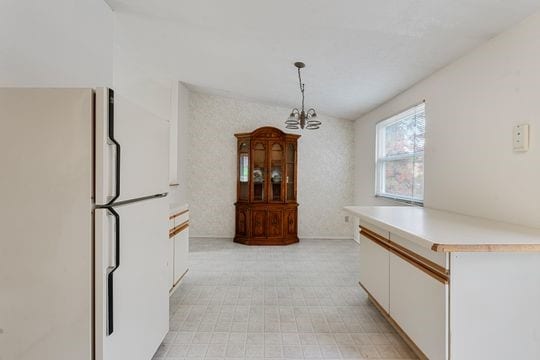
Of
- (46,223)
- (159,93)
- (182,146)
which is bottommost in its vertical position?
(46,223)

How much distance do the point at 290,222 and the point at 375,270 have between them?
9.00 ft

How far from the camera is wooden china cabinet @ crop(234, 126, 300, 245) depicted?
16.1 ft

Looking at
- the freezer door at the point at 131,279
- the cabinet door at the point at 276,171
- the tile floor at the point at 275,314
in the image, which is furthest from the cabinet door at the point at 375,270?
the cabinet door at the point at 276,171

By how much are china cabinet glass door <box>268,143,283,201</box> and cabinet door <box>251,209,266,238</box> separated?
1.15 feet

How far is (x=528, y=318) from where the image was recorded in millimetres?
1349

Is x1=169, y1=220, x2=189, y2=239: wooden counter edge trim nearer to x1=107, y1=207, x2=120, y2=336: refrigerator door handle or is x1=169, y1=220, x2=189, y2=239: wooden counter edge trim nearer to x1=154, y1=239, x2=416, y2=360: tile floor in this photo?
x1=154, y1=239, x2=416, y2=360: tile floor

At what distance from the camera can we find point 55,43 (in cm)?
187

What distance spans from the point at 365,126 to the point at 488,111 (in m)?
2.77

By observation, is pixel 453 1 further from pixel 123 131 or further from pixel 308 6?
pixel 123 131

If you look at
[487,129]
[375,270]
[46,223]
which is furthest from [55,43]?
[487,129]

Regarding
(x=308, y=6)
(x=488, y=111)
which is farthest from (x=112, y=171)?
(x=488, y=111)

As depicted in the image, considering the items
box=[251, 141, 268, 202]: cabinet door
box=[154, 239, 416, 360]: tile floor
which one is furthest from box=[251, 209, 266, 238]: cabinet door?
box=[154, 239, 416, 360]: tile floor

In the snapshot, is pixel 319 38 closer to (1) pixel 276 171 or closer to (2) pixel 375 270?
(2) pixel 375 270

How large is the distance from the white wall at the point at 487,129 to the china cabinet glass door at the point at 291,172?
2.47 meters
